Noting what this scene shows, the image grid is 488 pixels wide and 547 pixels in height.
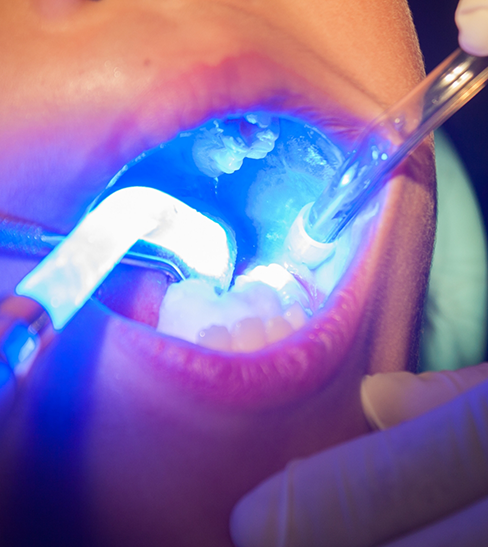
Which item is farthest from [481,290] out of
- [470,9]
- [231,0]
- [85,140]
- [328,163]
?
[85,140]

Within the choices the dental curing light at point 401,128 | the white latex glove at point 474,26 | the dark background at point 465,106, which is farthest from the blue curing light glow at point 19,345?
the dark background at point 465,106

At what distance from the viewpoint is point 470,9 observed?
1.78 ft

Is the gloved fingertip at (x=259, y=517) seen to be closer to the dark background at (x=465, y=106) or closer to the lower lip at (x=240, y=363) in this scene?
the lower lip at (x=240, y=363)

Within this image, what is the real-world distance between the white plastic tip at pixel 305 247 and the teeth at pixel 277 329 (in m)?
0.18

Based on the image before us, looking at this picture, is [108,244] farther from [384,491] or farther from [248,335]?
[384,491]

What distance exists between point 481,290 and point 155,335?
3.54 ft

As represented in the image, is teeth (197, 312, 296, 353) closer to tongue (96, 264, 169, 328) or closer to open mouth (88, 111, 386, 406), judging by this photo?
open mouth (88, 111, 386, 406)

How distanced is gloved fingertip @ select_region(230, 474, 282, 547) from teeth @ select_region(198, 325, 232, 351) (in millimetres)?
187

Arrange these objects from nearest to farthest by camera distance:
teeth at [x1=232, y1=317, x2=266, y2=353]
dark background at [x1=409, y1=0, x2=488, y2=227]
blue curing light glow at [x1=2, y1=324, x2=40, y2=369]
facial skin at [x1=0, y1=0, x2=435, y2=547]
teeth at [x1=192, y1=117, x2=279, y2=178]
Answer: blue curing light glow at [x1=2, y1=324, x2=40, y2=369]
facial skin at [x1=0, y1=0, x2=435, y2=547]
teeth at [x1=232, y1=317, x2=266, y2=353]
teeth at [x1=192, y1=117, x2=279, y2=178]
dark background at [x1=409, y1=0, x2=488, y2=227]

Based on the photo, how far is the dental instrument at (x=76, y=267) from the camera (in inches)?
14.9

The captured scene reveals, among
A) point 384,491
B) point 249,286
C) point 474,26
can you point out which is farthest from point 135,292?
point 474,26

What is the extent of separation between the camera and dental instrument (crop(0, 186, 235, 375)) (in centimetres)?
38

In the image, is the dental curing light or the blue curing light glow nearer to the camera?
the blue curing light glow

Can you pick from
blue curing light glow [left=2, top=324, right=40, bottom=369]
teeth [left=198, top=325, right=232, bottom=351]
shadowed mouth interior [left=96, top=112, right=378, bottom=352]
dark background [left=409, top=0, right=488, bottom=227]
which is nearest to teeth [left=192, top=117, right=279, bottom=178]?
shadowed mouth interior [left=96, top=112, right=378, bottom=352]
